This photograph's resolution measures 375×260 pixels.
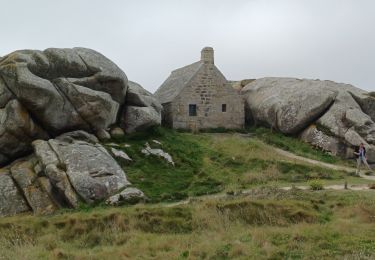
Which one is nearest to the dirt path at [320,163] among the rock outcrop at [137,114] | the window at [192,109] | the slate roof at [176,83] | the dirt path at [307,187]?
the dirt path at [307,187]

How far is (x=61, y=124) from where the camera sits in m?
27.2

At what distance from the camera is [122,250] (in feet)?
50.2

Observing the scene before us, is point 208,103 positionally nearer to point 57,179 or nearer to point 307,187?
point 307,187

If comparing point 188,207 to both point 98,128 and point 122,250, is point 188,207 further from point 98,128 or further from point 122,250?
point 98,128

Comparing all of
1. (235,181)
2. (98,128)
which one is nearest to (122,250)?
(235,181)

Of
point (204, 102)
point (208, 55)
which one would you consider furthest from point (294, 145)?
point (208, 55)

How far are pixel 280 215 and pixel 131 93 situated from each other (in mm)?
16108

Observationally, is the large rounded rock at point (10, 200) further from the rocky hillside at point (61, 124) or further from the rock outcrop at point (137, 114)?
the rock outcrop at point (137, 114)

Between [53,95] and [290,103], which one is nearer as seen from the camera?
[53,95]

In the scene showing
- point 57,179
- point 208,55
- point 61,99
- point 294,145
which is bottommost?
point 294,145

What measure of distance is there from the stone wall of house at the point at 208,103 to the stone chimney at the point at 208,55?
33cm

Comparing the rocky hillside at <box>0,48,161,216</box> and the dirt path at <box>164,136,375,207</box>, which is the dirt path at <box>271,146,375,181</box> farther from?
the rocky hillside at <box>0,48,161,216</box>

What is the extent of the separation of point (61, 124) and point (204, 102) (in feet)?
47.8

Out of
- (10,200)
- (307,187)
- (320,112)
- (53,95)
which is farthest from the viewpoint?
(320,112)
